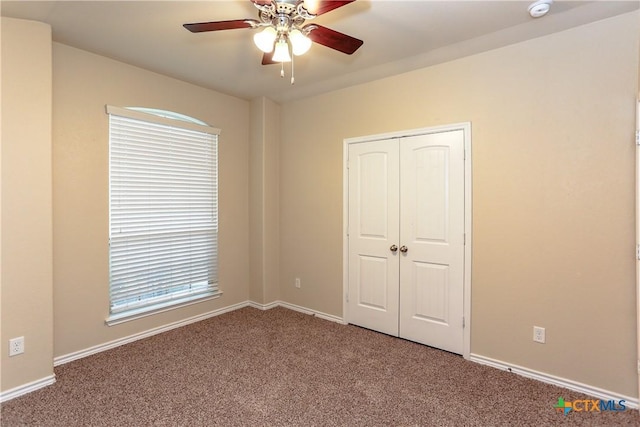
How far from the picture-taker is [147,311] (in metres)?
3.32

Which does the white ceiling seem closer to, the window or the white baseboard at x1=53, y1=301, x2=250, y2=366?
the window

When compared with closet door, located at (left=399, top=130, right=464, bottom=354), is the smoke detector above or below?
above

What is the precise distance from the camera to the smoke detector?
208 centimetres

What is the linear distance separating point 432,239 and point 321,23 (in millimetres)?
2060

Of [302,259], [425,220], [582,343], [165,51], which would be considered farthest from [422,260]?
[165,51]

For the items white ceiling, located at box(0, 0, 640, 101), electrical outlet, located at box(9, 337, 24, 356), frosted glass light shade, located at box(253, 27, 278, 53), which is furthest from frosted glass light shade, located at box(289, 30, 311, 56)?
electrical outlet, located at box(9, 337, 24, 356)

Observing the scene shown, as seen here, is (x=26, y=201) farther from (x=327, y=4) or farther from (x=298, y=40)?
(x=327, y=4)

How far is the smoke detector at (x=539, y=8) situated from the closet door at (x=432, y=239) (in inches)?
37.8

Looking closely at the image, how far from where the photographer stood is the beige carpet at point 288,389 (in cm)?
207

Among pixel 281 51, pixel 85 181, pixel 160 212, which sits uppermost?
pixel 281 51

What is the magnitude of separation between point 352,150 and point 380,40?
1213mm

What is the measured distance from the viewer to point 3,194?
2240mm

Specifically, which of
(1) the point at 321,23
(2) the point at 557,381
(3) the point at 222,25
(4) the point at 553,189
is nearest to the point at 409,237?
(4) the point at 553,189

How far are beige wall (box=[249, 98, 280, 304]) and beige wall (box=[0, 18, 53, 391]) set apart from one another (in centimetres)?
213
